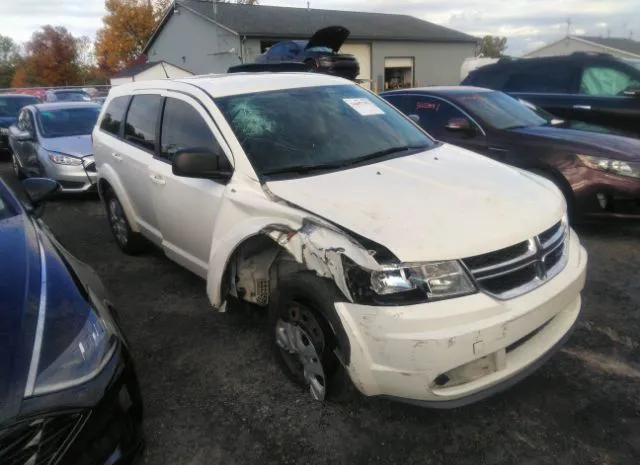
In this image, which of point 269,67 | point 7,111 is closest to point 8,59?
point 7,111

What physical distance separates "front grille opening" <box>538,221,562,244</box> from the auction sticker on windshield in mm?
1541

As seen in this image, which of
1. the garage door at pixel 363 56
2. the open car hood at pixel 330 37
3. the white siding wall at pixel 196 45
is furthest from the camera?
the garage door at pixel 363 56

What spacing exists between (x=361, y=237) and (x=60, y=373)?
4.28ft

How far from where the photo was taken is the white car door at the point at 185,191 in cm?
320

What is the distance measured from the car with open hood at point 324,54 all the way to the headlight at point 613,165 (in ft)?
16.8

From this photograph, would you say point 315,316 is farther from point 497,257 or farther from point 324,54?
point 324,54

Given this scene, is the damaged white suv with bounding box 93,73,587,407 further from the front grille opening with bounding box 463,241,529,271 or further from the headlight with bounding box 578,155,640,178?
the headlight with bounding box 578,155,640,178

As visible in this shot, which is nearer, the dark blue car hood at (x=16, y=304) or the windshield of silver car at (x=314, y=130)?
the dark blue car hood at (x=16, y=304)

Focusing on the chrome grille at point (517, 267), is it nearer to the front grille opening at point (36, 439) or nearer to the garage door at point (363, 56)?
the front grille opening at point (36, 439)

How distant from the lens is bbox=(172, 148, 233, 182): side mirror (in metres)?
2.91

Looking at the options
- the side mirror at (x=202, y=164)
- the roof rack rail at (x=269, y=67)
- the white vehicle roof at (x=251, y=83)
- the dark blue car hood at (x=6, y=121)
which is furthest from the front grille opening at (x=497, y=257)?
the dark blue car hood at (x=6, y=121)

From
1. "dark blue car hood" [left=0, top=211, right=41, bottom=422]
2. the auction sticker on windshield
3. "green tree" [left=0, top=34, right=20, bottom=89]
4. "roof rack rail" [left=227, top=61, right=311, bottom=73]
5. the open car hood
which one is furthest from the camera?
"green tree" [left=0, top=34, right=20, bottom=89]

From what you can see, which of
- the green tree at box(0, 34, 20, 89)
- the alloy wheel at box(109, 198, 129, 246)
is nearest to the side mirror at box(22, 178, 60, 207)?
the alloy wheel at box(109, 198, 129, 246)

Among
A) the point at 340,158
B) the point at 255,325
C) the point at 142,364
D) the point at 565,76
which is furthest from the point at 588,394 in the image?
the point at 565,76
